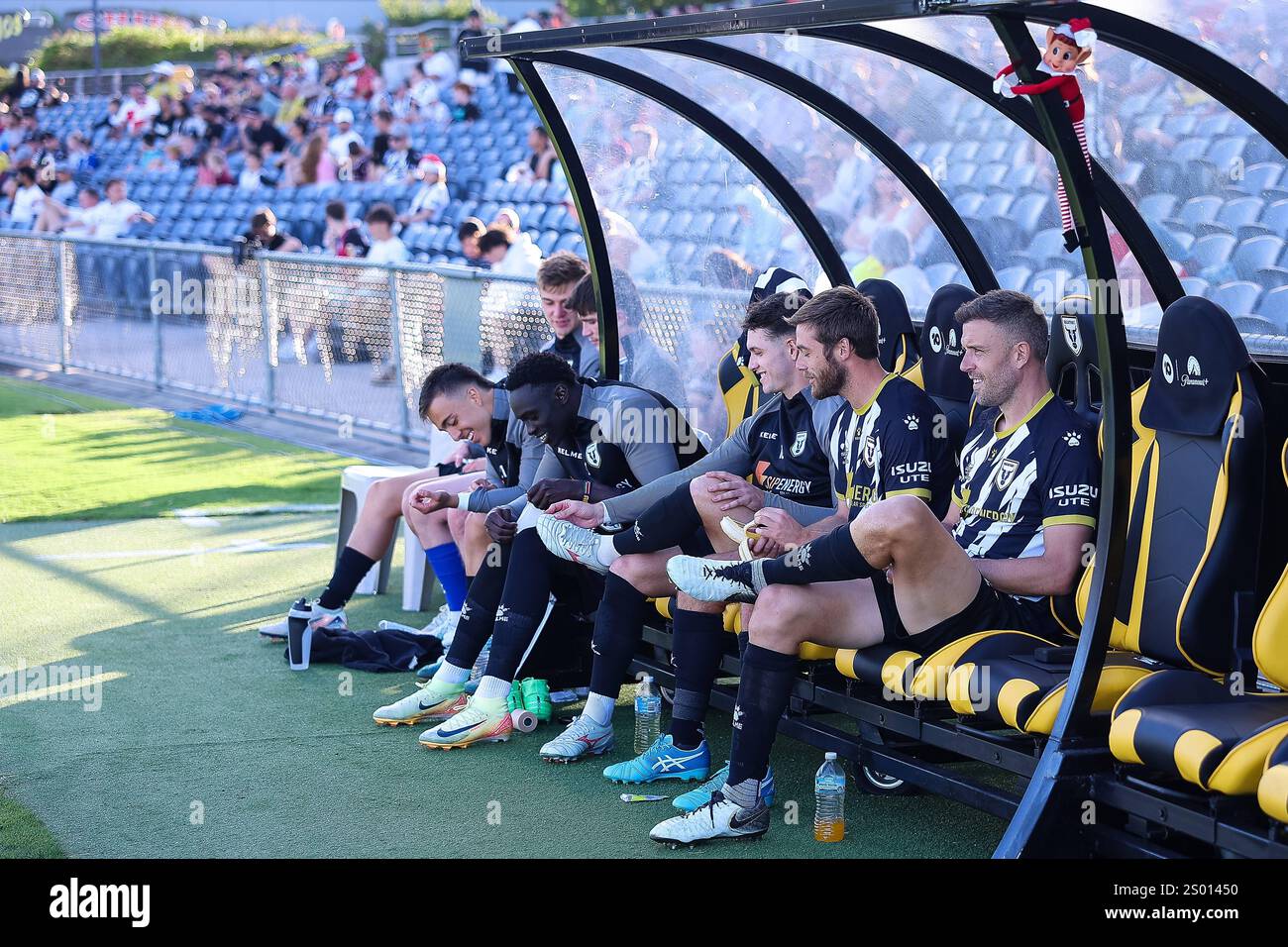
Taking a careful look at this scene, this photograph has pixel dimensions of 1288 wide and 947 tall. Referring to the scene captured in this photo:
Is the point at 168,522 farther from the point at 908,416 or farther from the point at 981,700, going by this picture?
the point at 981,700

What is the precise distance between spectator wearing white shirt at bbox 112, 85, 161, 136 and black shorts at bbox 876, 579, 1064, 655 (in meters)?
25.1

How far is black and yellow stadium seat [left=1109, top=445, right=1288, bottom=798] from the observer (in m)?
3.19

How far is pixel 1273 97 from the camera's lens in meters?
4.21

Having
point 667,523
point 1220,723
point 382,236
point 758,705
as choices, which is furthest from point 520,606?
point 382,236

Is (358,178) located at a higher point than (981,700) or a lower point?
higher

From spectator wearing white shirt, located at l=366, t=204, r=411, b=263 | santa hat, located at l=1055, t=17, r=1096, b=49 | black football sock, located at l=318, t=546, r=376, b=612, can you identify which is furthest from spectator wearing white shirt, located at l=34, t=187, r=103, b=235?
santa hat, located at l=1055, t=17, r=1096, b=49

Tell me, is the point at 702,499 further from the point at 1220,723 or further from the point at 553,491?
the point at 1220,723

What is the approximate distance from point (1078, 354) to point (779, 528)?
1.04m

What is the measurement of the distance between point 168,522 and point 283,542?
953mm

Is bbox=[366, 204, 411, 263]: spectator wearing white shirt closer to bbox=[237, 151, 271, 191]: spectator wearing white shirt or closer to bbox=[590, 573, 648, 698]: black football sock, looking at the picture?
bbox=[590, 573, 648, 698]: black football sock

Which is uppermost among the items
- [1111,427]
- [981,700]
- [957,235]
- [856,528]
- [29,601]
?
[957,235]

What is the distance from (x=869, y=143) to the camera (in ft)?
18.3

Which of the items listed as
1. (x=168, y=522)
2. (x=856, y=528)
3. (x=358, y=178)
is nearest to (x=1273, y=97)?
(x=856, y=528)

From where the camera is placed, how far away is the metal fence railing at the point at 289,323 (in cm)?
905
